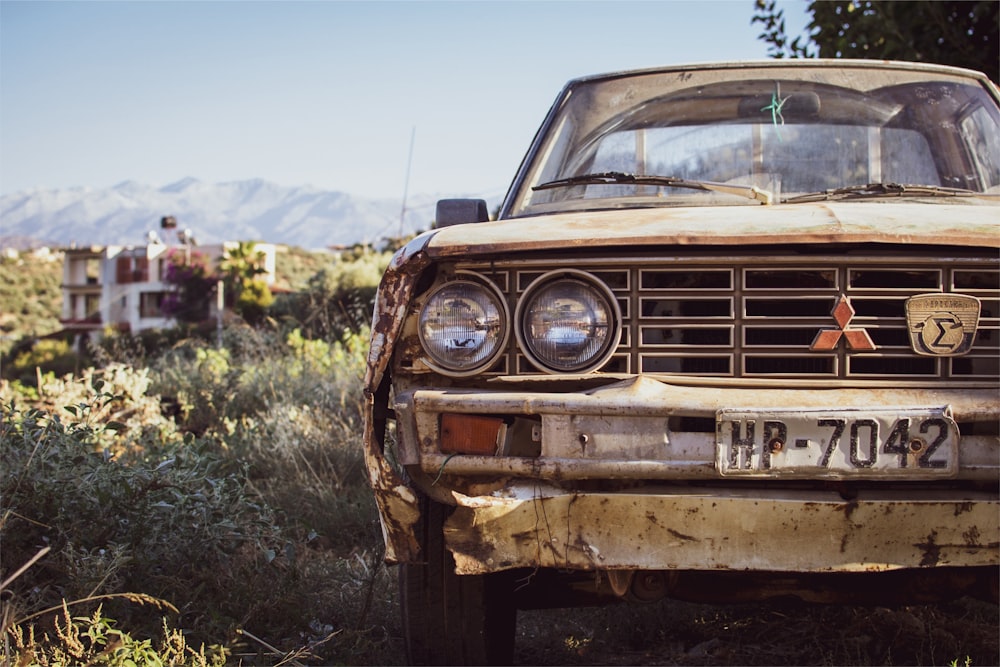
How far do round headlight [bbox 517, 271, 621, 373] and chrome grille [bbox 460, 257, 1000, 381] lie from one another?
4 cm

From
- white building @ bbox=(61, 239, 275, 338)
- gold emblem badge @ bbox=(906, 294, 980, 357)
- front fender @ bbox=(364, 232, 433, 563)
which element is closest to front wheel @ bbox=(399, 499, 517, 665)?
front fender @ bbox=(364, 232, 433, 563)

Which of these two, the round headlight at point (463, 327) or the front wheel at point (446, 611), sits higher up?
the round headlight at point (463, 327)

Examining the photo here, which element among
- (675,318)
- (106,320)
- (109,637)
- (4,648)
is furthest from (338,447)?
A: (106,320)

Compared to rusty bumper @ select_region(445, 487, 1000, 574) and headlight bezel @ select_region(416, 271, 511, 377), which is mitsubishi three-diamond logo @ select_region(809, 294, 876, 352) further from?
headlight bezel @ select_region(416, 271, 511, 377)

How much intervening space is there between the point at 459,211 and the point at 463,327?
1.23 m

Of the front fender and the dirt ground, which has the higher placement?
the front fender

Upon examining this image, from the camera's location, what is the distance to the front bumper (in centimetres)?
233

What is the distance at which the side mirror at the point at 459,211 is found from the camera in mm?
3674

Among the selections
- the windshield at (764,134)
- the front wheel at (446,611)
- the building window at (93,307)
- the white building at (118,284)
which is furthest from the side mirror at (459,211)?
the building window at (93,307)

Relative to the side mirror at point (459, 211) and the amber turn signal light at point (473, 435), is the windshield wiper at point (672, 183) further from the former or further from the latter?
the amber turn signal light at point (473, 435)

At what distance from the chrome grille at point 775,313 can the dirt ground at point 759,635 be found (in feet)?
3.53

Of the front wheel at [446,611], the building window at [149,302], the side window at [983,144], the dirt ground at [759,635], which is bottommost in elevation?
the dirt ground at [759,635]

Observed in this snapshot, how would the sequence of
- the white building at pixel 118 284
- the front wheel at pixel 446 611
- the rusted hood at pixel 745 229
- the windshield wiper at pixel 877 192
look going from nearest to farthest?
the rusted hood at pixel 745 229 → the front wheel at pixel 446 611 → the windshield wiper at pixel 877 192 → the white building at pixel 118 284

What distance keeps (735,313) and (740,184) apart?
1.19 meters
